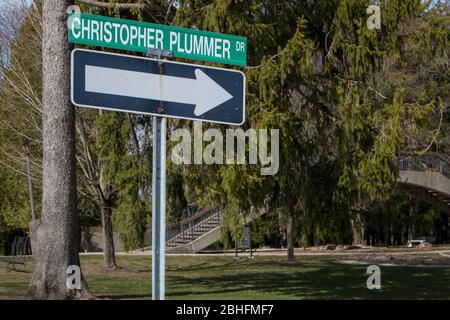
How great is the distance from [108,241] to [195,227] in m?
15.7

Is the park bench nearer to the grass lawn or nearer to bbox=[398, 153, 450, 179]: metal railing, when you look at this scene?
the grass lawn

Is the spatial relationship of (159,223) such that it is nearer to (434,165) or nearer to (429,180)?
(429,180)

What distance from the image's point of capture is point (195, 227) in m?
39.0

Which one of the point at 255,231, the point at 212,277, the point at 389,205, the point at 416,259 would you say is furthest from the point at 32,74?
the point at 389,205

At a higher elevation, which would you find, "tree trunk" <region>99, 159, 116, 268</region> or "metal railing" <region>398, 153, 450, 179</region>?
"metal railing" <region>398, 153, 450, 179</region>

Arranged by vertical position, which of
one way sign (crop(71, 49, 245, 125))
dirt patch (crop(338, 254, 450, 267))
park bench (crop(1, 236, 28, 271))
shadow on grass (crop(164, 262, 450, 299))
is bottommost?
dirt patch (crop(338, 254, 450, 267))

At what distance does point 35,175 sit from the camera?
25109mm

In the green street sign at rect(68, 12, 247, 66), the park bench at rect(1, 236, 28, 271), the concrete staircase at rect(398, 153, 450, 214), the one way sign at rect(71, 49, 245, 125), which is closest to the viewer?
the one way sign at rect(71, 49, 245, 125)

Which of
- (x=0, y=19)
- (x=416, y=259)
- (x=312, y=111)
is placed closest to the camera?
(x=312, y=111)

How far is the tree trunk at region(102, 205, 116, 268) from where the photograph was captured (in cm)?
2341

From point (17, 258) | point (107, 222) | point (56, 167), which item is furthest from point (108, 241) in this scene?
point (56, 167)

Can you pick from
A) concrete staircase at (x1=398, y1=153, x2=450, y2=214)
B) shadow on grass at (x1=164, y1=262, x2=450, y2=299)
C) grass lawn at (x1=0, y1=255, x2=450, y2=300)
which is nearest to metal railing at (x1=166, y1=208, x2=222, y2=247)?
concrete staircase at (x1=398, y1=153, x2=450, y2=214)
